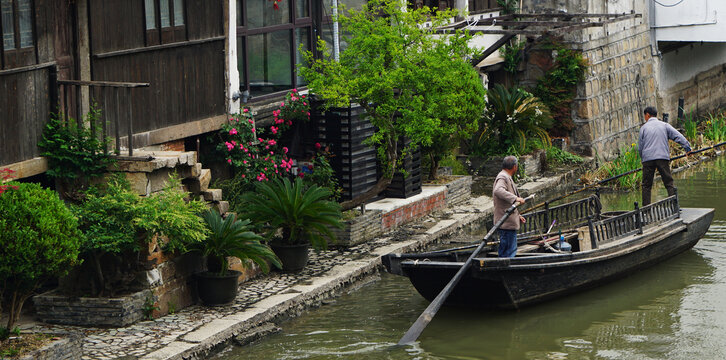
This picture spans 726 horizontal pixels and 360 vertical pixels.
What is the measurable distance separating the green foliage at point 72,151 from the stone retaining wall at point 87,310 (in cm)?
138

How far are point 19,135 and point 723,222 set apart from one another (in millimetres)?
12372

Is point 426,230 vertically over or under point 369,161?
under

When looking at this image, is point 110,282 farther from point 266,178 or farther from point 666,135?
point 666,135

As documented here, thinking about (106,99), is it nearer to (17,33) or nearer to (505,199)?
(17,33)

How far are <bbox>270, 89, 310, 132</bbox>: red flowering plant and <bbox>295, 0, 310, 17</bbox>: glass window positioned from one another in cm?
145

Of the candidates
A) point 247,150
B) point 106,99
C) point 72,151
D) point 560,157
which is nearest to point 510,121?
point 560,157

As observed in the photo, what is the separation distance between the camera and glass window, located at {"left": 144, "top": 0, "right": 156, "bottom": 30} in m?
14.0

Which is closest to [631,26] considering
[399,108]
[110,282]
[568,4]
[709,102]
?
[568,4]

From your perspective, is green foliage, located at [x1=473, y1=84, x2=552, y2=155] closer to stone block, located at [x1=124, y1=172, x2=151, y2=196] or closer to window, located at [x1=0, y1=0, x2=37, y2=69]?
stone block, located at [x1=124, y1=172, x2=151, y2=196]

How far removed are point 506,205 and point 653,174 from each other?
4844 millimetres

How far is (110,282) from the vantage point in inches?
491

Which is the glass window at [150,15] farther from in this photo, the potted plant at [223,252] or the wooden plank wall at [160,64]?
the potted plant at [223,252]

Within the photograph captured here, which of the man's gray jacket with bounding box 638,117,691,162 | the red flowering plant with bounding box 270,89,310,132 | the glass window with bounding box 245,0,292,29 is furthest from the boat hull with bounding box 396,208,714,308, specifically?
the glass window with bounding box 245,0,292,29

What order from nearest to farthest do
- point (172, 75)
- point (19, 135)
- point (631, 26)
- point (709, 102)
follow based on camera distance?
point (19, 135) < point (172, 75) < point (631, 26) < point (709, 102)
